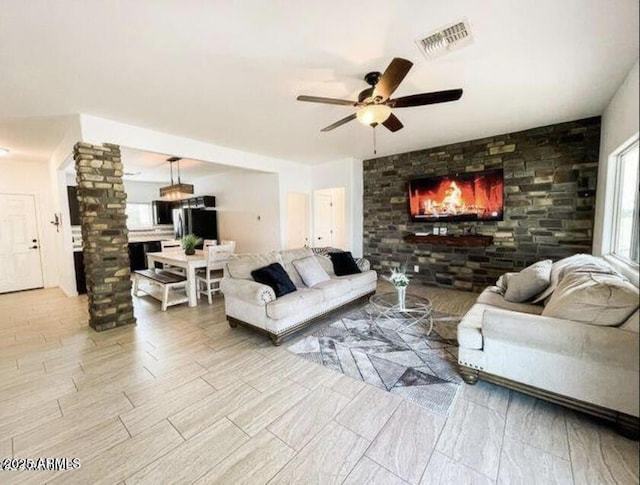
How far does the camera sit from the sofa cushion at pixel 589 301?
1.48m

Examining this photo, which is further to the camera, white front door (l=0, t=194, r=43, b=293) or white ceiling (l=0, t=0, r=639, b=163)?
white front door (l=0, t=194, r=43, b=293)

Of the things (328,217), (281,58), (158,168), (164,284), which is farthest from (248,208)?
(281,58)

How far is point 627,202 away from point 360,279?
3234 millimetres

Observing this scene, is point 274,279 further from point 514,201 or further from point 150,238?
point 150,238

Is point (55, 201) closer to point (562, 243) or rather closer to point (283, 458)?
point (283, 458)

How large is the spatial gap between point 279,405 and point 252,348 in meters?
0.91

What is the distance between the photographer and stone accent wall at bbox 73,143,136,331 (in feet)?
10.4

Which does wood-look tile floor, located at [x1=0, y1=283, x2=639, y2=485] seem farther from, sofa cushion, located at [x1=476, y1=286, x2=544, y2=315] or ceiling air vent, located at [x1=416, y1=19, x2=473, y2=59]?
ceiling air vent, located at [x1=416, y1=19, x2=473, y2=59]

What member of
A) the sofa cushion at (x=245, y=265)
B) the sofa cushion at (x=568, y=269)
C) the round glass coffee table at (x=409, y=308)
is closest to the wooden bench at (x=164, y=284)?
the sofa cushion at (x=245, y=265)

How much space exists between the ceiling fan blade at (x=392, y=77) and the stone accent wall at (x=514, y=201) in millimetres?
2991

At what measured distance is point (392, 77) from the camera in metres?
2.02

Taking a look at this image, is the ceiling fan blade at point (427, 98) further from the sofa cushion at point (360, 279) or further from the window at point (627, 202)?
the sofa cushion at point (360, 279)

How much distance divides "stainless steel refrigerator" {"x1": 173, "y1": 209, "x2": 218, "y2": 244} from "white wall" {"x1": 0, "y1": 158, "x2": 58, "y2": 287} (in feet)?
8.03

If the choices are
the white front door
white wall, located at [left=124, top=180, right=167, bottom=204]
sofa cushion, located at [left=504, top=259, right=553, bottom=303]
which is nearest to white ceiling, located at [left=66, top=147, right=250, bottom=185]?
white wall, located at [left=124, top=180, right=167, bottom=204]
